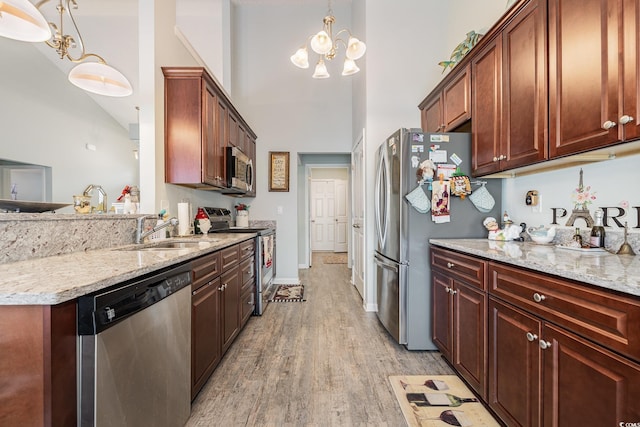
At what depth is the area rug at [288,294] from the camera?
12.0ft

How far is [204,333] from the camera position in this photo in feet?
5.58

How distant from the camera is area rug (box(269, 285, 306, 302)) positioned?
366 cm

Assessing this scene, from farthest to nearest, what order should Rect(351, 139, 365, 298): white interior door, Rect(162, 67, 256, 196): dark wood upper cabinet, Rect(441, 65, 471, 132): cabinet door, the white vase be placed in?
the white vase < Rect(351, 139, 365, 298): white interior door < Rect(162, 67, 256, 196): dark wood upper cabinet < Rect(441, 65, 471, 132): cabinet door

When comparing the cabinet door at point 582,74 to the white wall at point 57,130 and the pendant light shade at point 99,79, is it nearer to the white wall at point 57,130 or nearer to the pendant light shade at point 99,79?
the pendant light shade at point 99,79

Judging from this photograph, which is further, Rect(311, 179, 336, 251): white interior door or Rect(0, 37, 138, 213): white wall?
Rect(311, 179, 336, 251): white interior door

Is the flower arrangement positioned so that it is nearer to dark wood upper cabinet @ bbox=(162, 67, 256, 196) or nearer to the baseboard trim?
dark wood upper cabinet @ bbox=(162, 67, 256, 196)

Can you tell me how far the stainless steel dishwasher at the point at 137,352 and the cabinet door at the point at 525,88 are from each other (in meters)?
2.02

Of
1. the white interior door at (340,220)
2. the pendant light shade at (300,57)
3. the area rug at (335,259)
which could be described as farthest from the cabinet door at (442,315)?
the white interior door at (340,220)

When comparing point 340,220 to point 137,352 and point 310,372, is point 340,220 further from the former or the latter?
point 137,352

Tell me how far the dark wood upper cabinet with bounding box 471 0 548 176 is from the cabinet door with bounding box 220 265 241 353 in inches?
82.3

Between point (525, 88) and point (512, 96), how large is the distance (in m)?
0.10

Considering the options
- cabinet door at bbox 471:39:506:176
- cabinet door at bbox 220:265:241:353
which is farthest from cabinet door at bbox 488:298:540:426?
cabinet door at bbox 220:265:241:353

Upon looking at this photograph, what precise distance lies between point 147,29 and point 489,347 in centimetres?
317

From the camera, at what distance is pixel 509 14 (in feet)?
5.59
